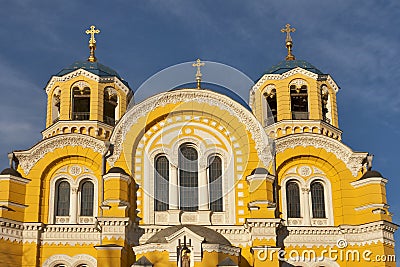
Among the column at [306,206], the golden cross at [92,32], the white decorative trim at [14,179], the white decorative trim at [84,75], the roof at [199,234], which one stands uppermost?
the golden cross at [92,32]

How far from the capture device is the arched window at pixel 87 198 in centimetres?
2856

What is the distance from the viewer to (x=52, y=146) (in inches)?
1148

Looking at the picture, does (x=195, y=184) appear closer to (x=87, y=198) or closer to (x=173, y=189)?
(x=173, y=189)

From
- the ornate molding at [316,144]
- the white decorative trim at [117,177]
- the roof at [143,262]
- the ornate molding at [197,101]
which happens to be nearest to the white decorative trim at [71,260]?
the white decorative trim at [117,177]

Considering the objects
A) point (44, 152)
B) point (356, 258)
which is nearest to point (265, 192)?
point (356, 258)

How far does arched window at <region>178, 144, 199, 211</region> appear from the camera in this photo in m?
28.2

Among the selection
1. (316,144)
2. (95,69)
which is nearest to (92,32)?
(95,69)

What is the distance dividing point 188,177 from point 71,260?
586 centimetres

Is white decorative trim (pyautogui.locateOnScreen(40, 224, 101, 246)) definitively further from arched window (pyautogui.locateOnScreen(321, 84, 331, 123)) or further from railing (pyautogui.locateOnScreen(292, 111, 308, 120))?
arched window (pyautogui.locateOnScreen(321, 84, 331, 123))

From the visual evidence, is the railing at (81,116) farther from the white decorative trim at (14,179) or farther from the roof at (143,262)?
the roof at (143,262)

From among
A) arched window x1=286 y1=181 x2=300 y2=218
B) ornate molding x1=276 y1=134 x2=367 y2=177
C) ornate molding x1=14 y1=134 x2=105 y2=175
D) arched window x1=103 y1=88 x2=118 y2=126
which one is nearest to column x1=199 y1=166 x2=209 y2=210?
ornate molding x1=276 y1=134 x2=367 y2=177

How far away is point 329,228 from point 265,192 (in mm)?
3289

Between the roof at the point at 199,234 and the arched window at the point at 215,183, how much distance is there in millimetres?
1969

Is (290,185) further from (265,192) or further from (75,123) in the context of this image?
(75,123)
